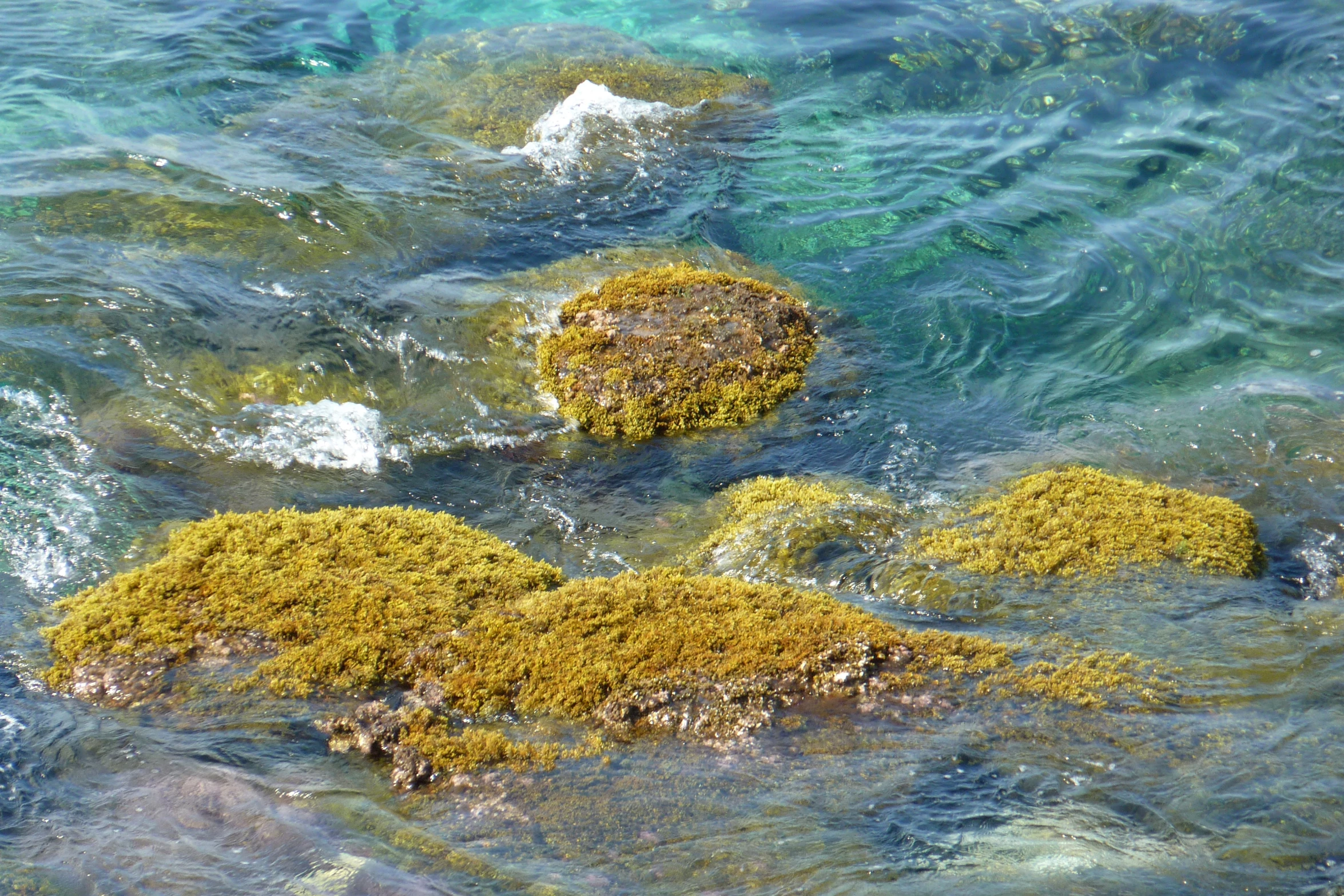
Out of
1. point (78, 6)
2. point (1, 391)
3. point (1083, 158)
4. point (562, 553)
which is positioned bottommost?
point (562, 553)

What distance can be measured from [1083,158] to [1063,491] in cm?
733

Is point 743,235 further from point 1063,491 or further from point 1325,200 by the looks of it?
point 1325,200

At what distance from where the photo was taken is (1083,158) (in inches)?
498

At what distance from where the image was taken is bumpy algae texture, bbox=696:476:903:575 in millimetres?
6684

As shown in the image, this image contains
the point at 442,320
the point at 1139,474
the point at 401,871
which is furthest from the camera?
the point at 442,320

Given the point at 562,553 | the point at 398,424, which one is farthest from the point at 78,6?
the point at 562,553

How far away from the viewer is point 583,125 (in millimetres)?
12758

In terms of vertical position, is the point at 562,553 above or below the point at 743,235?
below

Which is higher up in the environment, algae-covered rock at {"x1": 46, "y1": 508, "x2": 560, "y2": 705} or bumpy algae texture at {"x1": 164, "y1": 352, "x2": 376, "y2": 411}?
bumpy algae texture at {"x1": 164, "y1": 352, "x2": 376, "y2": 411}

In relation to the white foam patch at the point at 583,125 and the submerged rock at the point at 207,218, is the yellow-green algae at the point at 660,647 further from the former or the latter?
the white foam patch at the point at 583,125

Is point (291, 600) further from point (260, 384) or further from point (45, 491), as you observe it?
point (260, 384)

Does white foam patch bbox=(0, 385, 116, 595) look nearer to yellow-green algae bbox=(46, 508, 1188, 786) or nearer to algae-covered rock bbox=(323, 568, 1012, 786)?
yellow-green algae bbox=(46, 508, 1188, 786)

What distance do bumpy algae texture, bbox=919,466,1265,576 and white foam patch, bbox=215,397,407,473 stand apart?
169 inches

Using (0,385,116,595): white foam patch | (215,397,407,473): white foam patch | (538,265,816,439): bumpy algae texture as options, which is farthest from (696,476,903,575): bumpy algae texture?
(0,385,116,595): white foam patch
